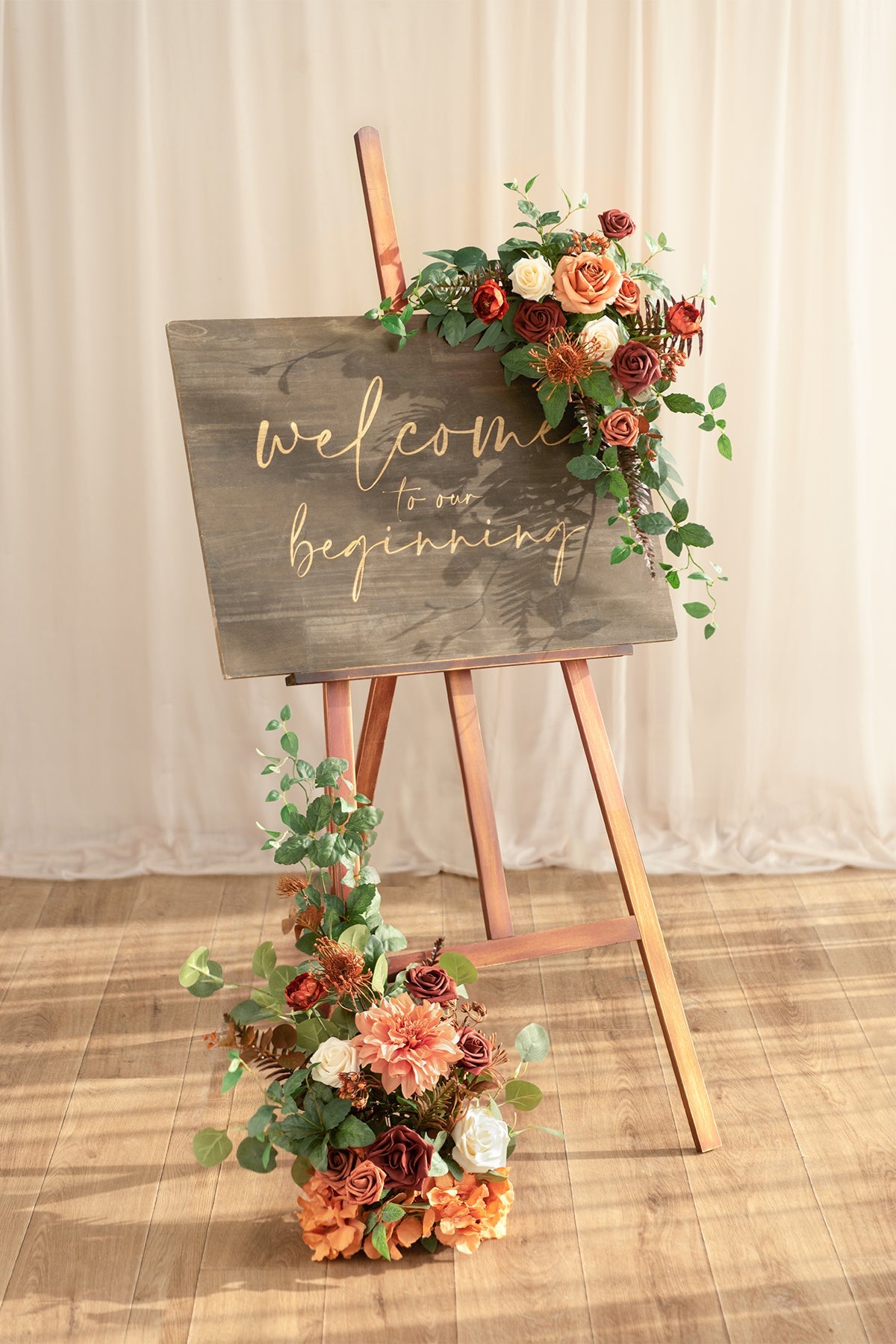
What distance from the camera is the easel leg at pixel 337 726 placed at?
6.21ft

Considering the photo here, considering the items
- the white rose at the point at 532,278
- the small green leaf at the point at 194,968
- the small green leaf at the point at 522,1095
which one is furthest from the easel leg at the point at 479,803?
the white rose at the point at 532,278

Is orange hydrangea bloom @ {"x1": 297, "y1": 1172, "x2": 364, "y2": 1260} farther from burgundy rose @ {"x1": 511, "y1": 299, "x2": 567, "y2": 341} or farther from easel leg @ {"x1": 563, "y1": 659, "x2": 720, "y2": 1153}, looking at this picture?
burgundy rose @ {"x1": 511, "y1": 299, "x2": 567, "y2": 341}

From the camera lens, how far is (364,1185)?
1730 mm

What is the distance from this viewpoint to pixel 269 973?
189cm

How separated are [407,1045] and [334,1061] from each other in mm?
110

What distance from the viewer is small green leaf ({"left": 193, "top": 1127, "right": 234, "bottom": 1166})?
179 centimetres

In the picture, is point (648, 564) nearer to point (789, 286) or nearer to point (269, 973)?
point (269, 973)

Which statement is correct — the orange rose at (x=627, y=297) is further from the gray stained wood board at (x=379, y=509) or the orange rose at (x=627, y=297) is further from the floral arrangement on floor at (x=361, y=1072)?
the floral arrangement on floor at (x=361, y=1072)

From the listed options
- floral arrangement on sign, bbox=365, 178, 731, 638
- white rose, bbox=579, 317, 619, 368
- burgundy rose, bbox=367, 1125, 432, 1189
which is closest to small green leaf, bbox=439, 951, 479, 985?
burgundy rose, bbox=367, 1125, 432, 1189

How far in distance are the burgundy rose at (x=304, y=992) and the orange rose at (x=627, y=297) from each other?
43.4 inches

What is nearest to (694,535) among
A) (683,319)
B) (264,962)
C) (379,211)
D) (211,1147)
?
(683,319)

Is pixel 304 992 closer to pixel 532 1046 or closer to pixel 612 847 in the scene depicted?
pixel 532 1046

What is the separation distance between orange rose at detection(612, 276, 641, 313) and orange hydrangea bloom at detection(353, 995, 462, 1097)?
1077mm

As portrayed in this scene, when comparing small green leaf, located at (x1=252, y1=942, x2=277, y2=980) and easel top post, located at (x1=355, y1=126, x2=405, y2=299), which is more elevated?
easel top post, located at (x1=355, y1=126, x2=405, y2=299)
